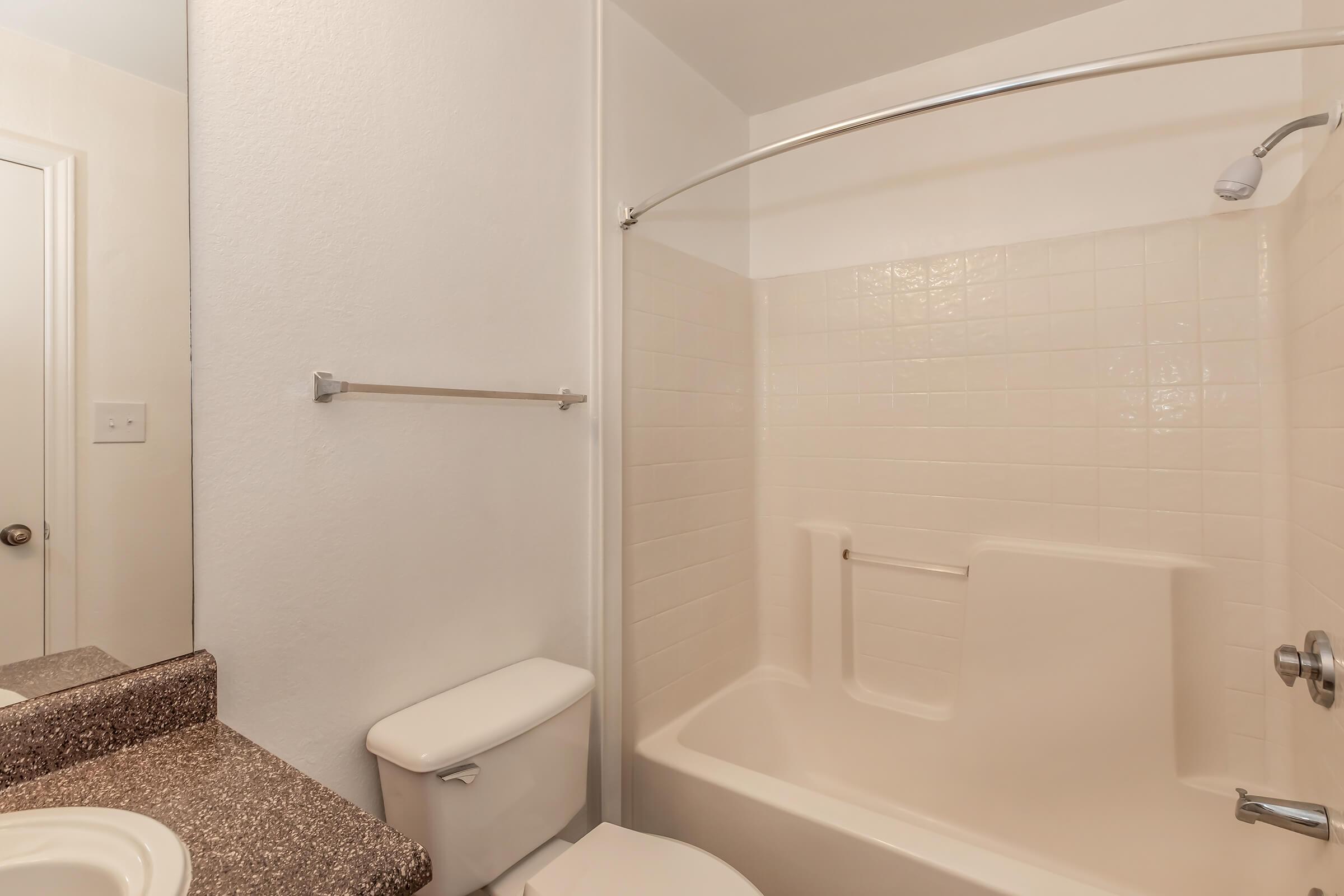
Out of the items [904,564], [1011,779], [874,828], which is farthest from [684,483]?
[1011,779]

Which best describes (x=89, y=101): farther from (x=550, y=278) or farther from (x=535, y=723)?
(x=535, y=723)

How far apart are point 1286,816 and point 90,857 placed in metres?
1.62

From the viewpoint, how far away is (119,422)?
2.86 ft

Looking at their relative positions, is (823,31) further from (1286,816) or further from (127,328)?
(1286,816)

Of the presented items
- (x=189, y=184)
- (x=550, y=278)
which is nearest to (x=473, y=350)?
(x=550, y=278)

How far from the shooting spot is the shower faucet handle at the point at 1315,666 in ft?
3.54

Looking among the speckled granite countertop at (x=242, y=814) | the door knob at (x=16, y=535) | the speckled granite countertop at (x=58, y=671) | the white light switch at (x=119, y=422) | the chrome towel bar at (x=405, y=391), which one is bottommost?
the speckled granite countertop at (x=242, y=814)

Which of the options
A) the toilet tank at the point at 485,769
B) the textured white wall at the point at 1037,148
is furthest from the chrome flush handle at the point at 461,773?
the textured white wall at the point at 1037,148

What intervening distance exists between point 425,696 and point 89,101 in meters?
1.07

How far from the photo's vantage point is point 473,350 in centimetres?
134

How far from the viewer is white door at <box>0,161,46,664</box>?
77cm

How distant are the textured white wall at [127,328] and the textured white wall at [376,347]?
33mm

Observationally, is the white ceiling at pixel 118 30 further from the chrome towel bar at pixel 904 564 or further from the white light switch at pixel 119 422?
the chrome towel bar at pixel 904 564

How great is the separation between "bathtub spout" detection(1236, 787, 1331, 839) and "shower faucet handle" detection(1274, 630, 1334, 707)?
0.63 feet
